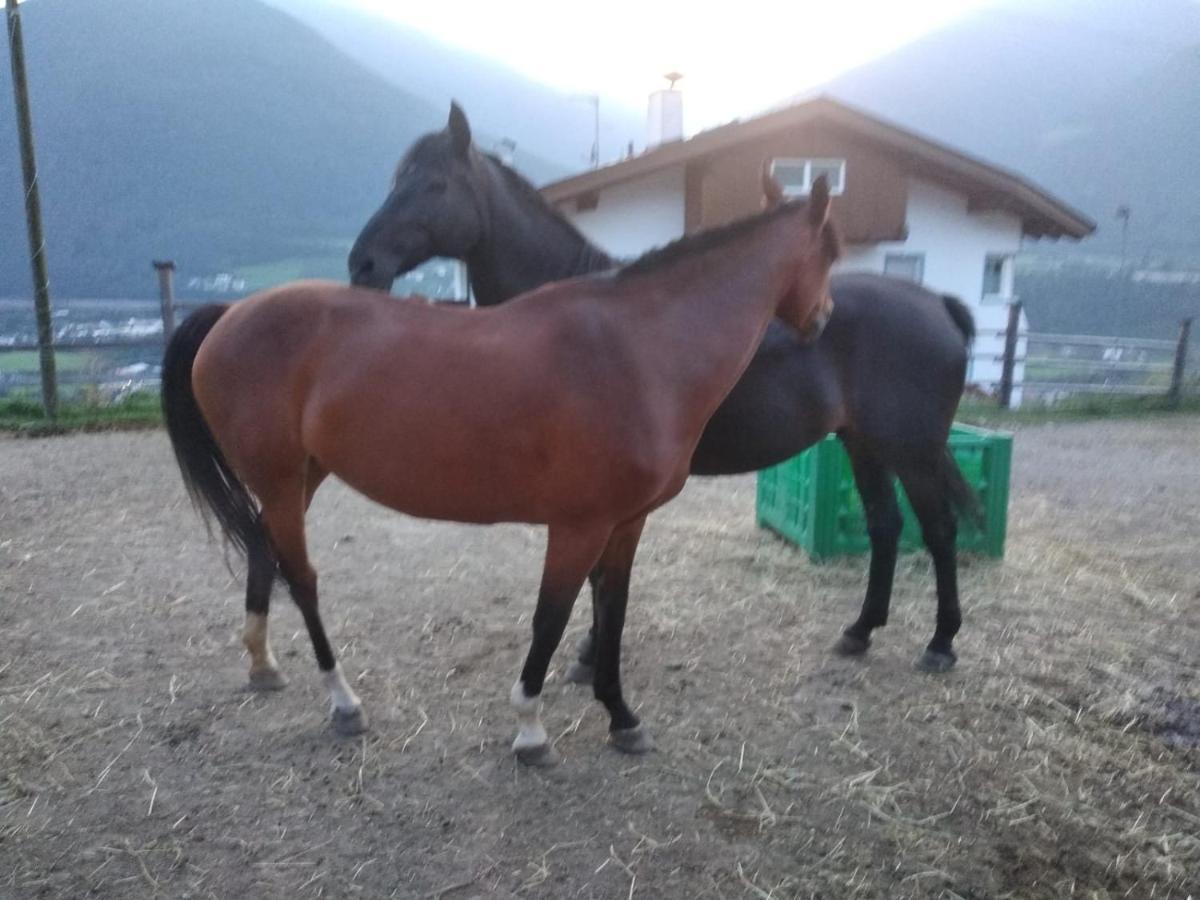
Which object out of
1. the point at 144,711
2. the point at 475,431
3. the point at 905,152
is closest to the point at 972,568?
the point at 475,431

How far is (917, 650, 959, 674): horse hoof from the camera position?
3223 mm

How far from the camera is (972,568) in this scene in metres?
4.45

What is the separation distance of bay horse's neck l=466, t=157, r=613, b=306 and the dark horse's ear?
114 millimetres

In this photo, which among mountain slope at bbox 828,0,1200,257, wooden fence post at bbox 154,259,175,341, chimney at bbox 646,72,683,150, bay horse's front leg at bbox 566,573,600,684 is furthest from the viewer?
mountain slope at bbox 828,0,1200,257

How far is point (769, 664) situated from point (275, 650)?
2.17 m

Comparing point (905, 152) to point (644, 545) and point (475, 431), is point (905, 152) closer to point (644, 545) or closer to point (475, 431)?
point (644, 545)

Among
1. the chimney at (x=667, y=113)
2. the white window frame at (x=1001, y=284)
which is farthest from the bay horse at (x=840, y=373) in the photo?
the chimney at (x=667, y=113)

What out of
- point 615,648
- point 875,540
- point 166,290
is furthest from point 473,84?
point 615,648

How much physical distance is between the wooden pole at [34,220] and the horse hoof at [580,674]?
343 inches

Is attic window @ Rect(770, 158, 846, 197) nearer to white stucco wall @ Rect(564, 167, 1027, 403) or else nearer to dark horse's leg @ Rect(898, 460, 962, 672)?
white stucco wall @ Rect(564, 167, 1027, 403)

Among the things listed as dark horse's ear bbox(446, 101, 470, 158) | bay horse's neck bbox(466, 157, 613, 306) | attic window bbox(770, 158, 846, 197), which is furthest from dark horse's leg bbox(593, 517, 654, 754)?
attic window bbox(770, 158, 846, 197)

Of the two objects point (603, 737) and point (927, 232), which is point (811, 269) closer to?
point (603, 737)

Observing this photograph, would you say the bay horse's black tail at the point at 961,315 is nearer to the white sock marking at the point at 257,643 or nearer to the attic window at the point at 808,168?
the white sock marking at the point at 257,643

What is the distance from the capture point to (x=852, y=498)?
14.8 ft
